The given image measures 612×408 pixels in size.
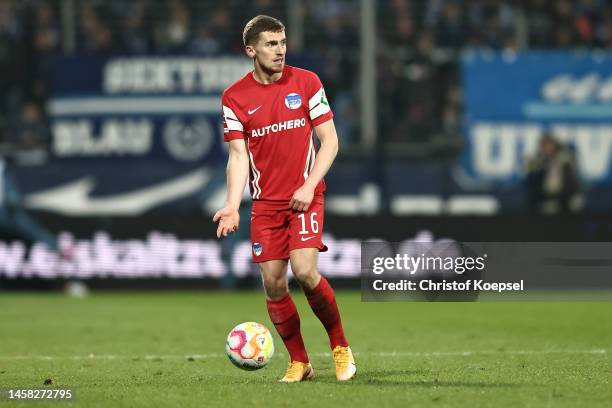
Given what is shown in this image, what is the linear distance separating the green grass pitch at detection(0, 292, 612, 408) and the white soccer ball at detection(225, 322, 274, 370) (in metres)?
0.14

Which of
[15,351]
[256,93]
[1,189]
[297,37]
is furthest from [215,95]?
[256,93]

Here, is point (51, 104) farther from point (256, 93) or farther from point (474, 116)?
point (256, 93)

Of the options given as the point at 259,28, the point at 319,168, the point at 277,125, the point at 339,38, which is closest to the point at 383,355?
the point at 319,168

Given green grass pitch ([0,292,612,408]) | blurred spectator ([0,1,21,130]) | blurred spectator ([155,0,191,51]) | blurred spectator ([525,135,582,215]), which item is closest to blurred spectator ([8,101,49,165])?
blurred spectator ([0,1,21,130])

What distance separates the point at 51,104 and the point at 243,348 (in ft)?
35.8

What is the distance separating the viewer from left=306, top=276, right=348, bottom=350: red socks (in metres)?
7.88

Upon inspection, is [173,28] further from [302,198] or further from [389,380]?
[389,380]

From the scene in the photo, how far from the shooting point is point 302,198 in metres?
7.63

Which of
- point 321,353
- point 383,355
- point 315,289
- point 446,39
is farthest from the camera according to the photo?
point 446,39

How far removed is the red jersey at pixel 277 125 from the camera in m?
7.88

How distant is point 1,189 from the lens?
17578mm

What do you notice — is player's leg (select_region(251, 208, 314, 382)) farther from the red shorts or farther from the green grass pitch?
the green grass pitch

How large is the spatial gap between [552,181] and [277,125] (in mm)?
10600

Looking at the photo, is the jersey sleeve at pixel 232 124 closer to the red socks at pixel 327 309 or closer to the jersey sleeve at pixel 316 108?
the jersey sleeve at pixel 316 108
